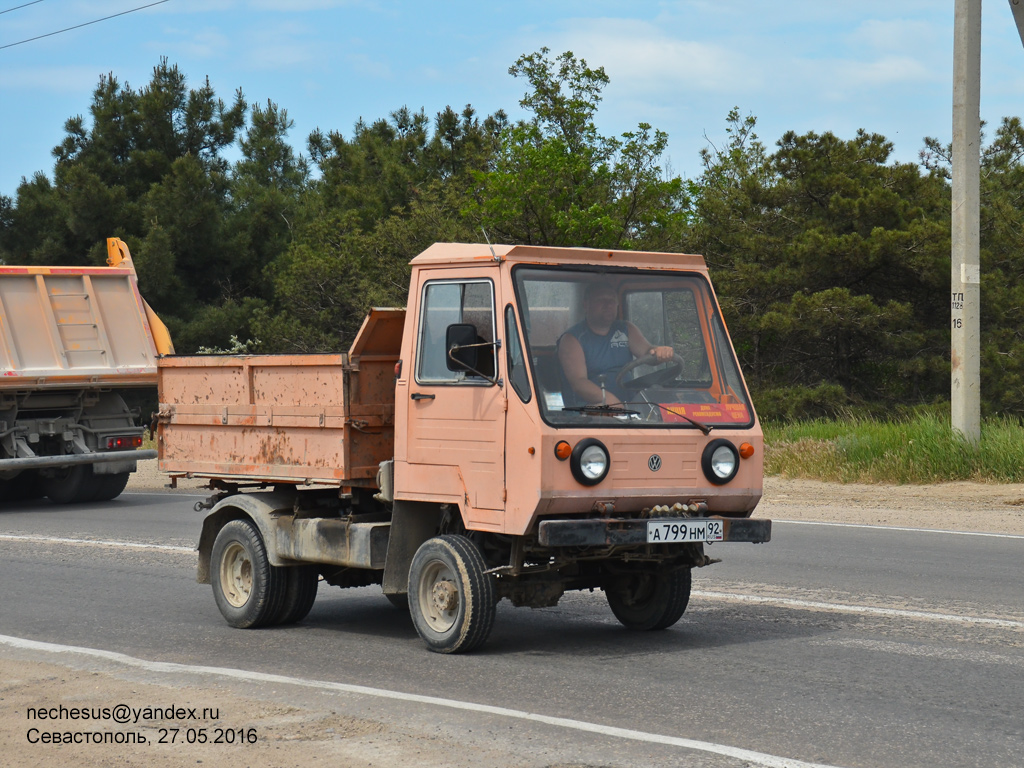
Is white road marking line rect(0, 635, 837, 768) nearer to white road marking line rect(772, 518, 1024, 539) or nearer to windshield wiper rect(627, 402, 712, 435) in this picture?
windshield wiper rect(627, 402, 712, 435)

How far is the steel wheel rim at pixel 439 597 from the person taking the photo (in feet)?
24.7

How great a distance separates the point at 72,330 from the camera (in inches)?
701

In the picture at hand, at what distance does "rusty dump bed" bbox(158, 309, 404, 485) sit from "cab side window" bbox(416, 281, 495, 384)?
36cm

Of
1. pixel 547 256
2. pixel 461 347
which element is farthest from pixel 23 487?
pixel 547 256

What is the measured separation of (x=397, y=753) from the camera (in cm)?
551

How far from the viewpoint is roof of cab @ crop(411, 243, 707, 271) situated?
7484 mm

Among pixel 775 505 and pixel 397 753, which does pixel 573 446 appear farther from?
pixel 775 505

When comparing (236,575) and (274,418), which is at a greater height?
(274,418)

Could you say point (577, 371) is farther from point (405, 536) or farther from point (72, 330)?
point (72, 330)

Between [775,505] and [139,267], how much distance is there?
79.5 ft

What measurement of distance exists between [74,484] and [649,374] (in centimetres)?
1335

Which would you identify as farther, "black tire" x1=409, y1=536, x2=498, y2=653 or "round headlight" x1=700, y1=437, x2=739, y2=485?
"round headlight" x1=700, y1=437, x2=739, y2=485

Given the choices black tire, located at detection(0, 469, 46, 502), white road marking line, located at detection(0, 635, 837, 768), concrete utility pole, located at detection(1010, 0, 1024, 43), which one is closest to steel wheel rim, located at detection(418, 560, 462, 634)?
white road marking line, located at detection(0, 635, 837, 768)

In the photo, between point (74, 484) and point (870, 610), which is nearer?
point (870, 610)
